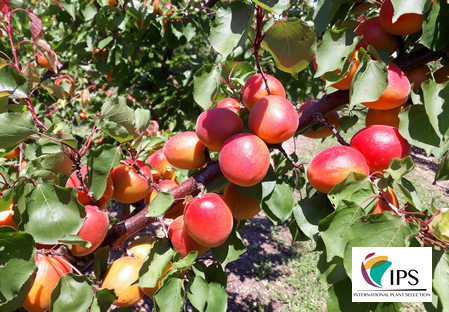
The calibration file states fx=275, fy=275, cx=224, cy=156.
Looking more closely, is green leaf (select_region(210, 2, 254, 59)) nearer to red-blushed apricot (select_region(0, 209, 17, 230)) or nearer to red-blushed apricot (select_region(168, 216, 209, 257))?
red-blushed apricot (select_region(168, 216, 209, 257))

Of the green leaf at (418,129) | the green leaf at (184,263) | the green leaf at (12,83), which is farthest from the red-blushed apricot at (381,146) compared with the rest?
the green leaf at (12,83)

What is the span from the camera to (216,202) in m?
0.70

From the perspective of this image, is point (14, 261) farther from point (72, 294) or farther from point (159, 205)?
point (159, 205)

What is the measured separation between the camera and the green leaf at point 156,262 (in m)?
0.71

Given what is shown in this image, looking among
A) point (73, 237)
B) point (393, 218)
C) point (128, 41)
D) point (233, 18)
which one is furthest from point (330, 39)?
point (128, 41)

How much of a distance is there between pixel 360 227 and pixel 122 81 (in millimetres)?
2432

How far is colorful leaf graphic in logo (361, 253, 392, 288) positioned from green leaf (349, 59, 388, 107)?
0.33 m

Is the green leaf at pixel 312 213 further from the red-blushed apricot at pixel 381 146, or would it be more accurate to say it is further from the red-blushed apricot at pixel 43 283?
the red-blushed apricot at pixel 43 283

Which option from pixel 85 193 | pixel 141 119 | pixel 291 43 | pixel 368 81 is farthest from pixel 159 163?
pixel 368 81

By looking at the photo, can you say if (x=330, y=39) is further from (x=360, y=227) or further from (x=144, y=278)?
(x=144, y=278)

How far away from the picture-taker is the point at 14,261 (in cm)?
55

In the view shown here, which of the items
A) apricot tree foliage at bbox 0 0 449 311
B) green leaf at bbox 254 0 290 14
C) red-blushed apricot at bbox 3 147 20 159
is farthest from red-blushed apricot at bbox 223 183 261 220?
red-blushed apricot at bbox 3 147 20 159

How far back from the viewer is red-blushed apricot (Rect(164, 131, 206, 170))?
0.78m

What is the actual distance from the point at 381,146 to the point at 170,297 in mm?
628
